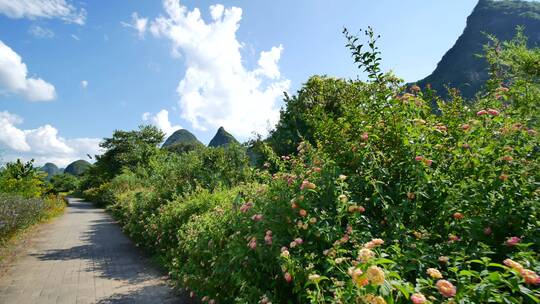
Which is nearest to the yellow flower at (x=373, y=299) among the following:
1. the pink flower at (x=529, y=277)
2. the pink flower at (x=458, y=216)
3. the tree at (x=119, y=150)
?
the pink flower at (x=529, y=277)

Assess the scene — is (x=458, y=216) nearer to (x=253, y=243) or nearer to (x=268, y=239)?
(x=268, y=239)

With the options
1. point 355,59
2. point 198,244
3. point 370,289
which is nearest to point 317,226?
point 370,289

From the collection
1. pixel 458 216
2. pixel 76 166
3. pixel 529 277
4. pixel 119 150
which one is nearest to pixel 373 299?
pixel 529 277

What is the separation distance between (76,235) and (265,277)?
11508 mm

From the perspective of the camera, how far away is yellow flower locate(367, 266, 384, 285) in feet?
4.52

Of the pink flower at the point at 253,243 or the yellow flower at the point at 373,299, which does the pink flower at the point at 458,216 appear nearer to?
the yellow flower at the point at 373,299

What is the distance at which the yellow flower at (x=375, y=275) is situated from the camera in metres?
1.38

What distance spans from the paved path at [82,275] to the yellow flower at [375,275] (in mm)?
4567

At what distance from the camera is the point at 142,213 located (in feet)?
32.3

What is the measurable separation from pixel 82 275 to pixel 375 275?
7.17 meters

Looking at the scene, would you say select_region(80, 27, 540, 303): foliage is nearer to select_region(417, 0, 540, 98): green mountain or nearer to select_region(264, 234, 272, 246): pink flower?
select_region(264, 234, 272, 246): pink flower

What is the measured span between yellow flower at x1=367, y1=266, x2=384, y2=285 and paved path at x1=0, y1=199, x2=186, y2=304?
457 centimetres

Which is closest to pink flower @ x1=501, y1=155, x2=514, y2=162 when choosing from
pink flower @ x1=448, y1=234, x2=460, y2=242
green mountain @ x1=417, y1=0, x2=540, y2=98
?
pink flower @ x1=448, y1=234, x2=460, y2=242

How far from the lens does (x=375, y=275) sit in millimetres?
1394
